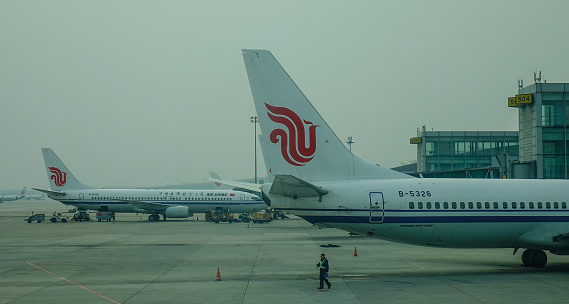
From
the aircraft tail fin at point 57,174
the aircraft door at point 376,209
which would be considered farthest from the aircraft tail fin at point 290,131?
the aircraft tail fin at point 57,174

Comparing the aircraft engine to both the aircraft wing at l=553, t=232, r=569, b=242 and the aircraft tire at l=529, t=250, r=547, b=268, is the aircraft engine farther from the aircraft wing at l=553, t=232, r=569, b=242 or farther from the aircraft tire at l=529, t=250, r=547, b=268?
the aircraft wing at l=553, t=232, r=569, b=242

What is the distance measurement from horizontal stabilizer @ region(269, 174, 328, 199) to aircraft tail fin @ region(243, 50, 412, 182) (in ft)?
4.01

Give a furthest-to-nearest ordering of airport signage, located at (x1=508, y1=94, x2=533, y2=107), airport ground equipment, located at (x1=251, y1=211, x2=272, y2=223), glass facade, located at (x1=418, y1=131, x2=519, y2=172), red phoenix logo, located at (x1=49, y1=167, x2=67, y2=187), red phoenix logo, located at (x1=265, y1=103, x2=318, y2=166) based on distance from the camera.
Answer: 1. glass facade, located at (x1=418, y1=131, x2=519, y2=172)
2. red phoenix logo, located at (x1=49, y1=167, x2=67, y2=187)
3. airport ground equipment, located at (x1=251, y1=211, x2=272, y2=223)
4. airport signage, located at (x1=508, y1=94, x2=533, y2=107)
5. red phoenix logo, located at (x1=265, y1=103, x2=318, y2=166)

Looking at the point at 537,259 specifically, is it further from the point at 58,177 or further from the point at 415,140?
the point at 58,177

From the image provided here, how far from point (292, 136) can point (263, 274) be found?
6.69 metres

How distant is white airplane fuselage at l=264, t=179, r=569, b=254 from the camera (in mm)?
23938

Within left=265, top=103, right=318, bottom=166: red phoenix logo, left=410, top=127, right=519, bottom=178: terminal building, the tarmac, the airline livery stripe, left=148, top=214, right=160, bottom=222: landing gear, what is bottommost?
left=148, top=214, right=160, bottom=222: landing gear

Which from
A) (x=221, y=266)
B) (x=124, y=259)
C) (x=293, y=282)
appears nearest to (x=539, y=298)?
(x=293, y=282)

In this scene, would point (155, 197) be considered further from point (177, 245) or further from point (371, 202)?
point (371, 202)

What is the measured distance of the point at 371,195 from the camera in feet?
79.4

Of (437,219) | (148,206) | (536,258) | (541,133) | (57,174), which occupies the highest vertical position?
(541,133)

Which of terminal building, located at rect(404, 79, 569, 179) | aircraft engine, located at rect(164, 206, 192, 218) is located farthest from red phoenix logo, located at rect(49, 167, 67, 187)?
terminal building, located at rect(404, 79, 569, 179)

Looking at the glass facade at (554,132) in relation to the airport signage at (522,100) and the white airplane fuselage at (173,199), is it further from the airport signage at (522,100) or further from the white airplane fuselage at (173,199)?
the white airplane fuselage at (173,199)

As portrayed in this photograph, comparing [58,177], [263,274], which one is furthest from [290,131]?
[58,177]
